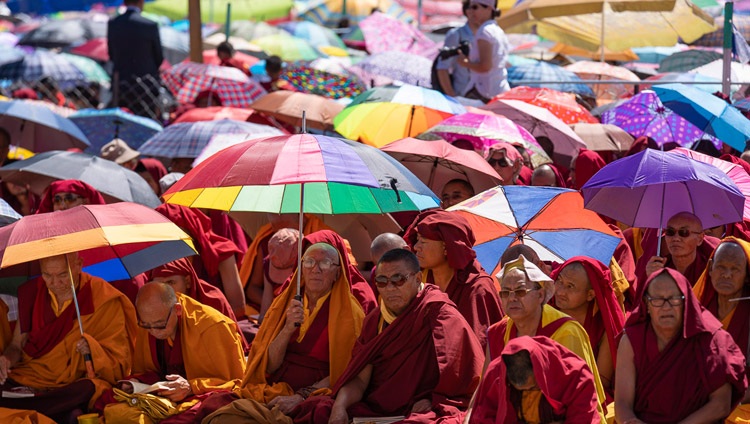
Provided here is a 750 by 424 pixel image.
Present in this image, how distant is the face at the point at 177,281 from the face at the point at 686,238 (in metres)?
2.80

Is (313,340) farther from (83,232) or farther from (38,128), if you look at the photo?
(38,128)

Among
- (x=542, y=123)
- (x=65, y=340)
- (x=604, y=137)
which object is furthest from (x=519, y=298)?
(x=604, y=137)

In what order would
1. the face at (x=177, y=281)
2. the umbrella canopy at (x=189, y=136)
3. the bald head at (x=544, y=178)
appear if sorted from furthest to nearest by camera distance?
the umbrella canopy at (x=189, y=136)
the bald head at (x=544, y=178)
the face at (x=177, y=281)

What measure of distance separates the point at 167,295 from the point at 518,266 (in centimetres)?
218

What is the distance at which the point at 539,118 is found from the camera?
10.1m

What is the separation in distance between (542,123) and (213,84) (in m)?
5.04

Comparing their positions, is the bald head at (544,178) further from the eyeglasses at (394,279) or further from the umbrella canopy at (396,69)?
the umbrella canopy at (396,69)

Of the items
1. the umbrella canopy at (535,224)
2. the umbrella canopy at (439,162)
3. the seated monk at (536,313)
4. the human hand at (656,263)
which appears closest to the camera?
the seated monk at (536,313)

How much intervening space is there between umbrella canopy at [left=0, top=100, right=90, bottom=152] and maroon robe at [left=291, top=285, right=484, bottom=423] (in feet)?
19.1

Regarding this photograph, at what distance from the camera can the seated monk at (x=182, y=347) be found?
706cm

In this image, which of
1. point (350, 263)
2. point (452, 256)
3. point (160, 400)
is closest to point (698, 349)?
point (452, 256)

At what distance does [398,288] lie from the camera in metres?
6.38

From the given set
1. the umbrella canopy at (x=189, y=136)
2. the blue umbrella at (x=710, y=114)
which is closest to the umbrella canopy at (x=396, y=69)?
the umbrella canopy at (x=189, y=136)

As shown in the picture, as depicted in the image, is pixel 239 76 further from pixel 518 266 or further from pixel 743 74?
pixel 518 266
